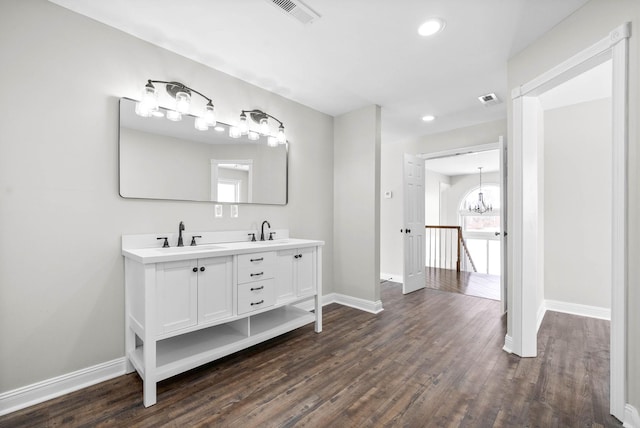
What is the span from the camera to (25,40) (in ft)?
5.83

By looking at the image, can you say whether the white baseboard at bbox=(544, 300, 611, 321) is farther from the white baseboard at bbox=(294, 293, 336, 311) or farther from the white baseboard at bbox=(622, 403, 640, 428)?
the white baseboard at bbox=(294, 293, 336, 311)

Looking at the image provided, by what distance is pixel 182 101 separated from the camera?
2.34m

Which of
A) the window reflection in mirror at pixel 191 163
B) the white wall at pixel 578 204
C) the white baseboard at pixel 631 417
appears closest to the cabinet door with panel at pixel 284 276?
the window reflection in mirror at pixel 191 163

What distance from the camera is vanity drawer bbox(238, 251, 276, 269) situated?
7.47 ft

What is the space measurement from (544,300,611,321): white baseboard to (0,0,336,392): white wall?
4.50 meters

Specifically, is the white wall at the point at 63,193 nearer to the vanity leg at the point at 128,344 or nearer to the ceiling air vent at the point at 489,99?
the vanity leg at the point at 128,344

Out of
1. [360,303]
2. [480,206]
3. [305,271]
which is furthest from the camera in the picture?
[480,206]

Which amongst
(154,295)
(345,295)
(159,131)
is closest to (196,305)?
(154,295)

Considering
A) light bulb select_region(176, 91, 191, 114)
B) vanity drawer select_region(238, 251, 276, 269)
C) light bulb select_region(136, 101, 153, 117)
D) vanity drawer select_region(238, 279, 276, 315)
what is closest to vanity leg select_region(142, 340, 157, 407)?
vanity drawer select_region(238, 279, 276, 315)

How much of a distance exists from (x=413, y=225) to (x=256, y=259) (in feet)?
9.98

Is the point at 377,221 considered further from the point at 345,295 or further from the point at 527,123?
the point at 527,123

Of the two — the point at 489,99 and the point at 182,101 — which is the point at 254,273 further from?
the point at 489,99

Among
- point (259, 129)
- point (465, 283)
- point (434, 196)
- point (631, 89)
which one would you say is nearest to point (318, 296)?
point (259, 129)

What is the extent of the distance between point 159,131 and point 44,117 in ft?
2.25
